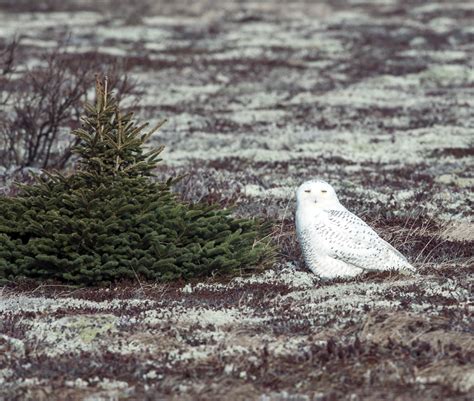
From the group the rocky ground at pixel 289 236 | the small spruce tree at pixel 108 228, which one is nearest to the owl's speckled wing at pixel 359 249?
the rocky ground at pixel 289 236

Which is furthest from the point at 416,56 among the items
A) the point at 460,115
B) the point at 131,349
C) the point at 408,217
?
the point at 131,349

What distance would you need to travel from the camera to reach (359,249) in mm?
10781

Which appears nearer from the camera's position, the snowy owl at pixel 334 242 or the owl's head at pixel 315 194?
the snowy owl at pixel 334 242

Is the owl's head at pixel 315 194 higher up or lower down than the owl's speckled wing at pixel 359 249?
higher up

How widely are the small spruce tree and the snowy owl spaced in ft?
2.10

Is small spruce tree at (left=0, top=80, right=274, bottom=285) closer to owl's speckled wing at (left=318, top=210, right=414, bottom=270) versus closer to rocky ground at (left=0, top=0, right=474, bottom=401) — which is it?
rocky ground at (left=0, top=0, right=474, bottom=401)

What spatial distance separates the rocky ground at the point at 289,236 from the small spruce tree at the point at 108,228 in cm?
23

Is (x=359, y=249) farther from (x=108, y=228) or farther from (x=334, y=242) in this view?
(x=108, y=228)

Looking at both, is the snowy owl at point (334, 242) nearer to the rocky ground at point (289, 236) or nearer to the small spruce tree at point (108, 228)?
the rocky ground at point (289, 236)

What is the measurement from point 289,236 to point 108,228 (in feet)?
9.61

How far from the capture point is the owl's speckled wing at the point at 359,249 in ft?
35.4

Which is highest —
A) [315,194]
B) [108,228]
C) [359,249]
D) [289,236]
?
[315,194]

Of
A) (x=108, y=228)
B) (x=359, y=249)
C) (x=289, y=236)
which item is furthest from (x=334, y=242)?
(x=108, y=228)

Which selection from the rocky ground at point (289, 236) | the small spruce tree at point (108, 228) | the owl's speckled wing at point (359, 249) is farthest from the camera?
the owl's speckled wing at point (359, 249)
